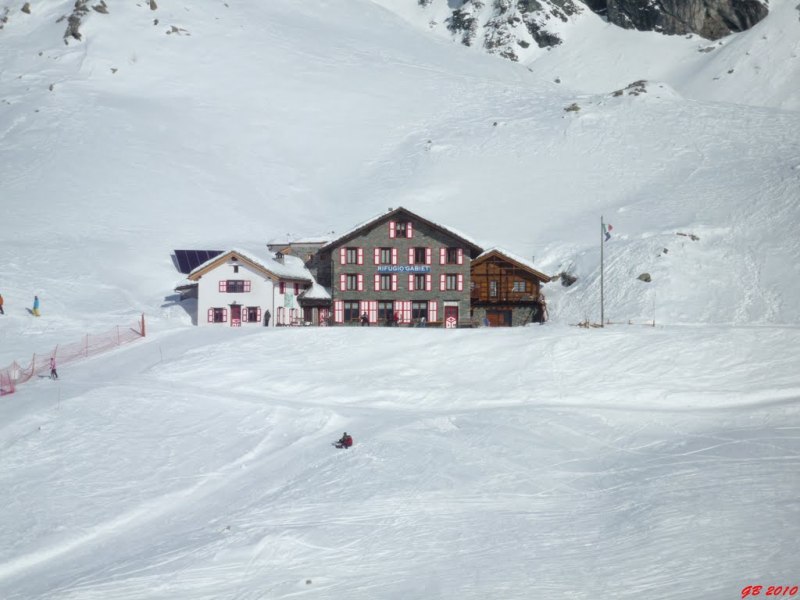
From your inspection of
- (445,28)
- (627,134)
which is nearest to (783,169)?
(627,134)

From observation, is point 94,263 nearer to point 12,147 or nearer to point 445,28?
point 12,147

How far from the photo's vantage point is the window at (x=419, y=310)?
192ft

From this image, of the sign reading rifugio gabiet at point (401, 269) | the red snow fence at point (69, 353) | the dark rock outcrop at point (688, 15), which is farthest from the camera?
the dark rock outcrop at point (688, 15)

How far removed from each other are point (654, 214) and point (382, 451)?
157ft

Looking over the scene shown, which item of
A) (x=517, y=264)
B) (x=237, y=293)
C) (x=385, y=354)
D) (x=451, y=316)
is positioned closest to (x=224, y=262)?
(x=237, y=293)

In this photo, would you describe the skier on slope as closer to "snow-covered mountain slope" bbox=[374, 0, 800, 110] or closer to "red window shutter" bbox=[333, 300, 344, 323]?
"red window shutter" bbox=[333, 300, 344, 323]

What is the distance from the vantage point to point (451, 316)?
58.3m

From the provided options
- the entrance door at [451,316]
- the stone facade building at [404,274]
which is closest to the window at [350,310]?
the stone facade building at [404,274]

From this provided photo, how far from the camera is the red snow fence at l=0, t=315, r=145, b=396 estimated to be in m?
42.2

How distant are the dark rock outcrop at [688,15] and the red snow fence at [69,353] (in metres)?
132

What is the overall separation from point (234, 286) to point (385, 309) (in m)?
10.0

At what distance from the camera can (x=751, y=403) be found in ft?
123

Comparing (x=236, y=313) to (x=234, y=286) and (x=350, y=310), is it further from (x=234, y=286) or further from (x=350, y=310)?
(x=350, y=310)

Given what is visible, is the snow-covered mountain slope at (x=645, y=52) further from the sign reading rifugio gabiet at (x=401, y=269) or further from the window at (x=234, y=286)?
the window at (x=234, y=286)
